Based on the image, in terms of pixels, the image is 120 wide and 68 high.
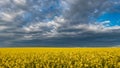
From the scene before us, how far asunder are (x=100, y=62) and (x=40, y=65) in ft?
12.1

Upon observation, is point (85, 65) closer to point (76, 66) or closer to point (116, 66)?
point (76, 66)

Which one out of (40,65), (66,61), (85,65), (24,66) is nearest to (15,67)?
(24,66)

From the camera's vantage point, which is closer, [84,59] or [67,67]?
[67,67]

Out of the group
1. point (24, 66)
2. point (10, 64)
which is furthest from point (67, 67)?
point (10, 64)

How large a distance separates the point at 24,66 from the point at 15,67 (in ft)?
1.86

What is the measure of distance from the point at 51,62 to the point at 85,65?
2133mm

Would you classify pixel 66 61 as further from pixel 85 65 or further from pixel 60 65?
pixel 85 65

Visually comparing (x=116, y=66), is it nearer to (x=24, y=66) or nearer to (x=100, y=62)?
(x=100, y=62)

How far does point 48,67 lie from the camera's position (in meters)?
12.5

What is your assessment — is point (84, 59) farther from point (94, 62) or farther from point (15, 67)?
point (15, 67)

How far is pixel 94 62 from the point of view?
13.0m

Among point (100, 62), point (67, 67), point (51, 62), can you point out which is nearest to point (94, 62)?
point (100, 62)

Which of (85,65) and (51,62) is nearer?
(85,65)

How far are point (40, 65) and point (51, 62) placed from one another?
833mm
